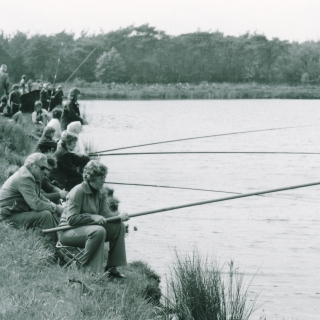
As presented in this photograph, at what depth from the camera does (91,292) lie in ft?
16.1

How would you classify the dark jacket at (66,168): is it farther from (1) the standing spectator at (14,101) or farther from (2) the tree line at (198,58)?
(2) the tree line at (198,58)

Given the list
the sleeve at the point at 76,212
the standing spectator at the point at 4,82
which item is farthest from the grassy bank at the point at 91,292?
the standing spectator at the point at 4,82

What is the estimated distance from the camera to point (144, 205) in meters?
11.1

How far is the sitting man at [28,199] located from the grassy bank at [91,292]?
0.12 meters

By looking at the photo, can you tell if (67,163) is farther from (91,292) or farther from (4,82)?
(4,82)

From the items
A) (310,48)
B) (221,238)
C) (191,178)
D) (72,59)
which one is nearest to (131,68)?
(72,59)

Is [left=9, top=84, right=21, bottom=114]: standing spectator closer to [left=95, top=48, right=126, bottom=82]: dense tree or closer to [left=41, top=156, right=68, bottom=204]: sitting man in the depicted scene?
[left=41, top=156, right=68, bottom=204]: sitting man

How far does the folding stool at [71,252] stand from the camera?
559 cm

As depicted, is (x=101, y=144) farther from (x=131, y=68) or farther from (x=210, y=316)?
(x=131, y=68)

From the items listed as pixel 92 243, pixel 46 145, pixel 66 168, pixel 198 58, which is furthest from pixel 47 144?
pixel 198 58

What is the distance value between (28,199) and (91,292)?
49.3 inches

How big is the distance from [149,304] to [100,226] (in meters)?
0.68

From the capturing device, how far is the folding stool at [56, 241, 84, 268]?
559 cm

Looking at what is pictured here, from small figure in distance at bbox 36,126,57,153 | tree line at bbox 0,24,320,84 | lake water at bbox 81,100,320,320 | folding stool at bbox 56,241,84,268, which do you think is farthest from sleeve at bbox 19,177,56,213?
tree line at bbox 0,24,320,84
